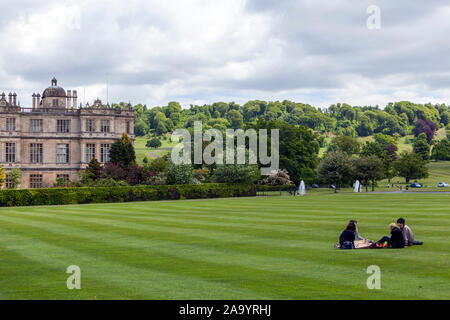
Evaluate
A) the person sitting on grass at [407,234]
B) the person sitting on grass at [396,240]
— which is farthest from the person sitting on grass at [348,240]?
the person sitting on grass at [407,234]

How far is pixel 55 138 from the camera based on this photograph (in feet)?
333

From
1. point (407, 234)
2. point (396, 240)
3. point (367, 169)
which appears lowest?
point (396, 240)

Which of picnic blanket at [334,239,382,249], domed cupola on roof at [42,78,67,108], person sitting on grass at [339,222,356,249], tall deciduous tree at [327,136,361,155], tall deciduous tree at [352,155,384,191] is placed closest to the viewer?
person sitting on grass at [339,222,356,249]

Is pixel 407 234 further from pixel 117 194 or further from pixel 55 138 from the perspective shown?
pixel 55 138

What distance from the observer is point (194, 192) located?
248ft

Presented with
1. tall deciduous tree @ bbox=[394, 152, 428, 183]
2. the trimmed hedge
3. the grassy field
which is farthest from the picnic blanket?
tall deciduous tree @ bbox=[394, 152, 428, 183]

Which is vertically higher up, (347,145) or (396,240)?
(347,145)

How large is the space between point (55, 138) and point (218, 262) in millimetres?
88461

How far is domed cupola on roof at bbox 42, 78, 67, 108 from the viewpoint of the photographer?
10731cm

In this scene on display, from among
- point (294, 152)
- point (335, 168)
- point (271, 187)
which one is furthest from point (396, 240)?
point (294, 152)

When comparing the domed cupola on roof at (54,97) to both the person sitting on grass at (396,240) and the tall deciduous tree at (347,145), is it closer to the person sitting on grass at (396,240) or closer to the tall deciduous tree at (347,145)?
the tall deciduous tree at (347,145)

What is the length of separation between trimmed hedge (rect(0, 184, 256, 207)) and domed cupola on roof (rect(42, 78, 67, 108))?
43.7m

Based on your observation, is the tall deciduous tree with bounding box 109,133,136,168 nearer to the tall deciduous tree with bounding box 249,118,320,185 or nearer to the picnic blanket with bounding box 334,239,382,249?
the tall deciduous tree with bounding box 249,118,320,185

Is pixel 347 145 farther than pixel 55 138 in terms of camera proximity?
Yes
